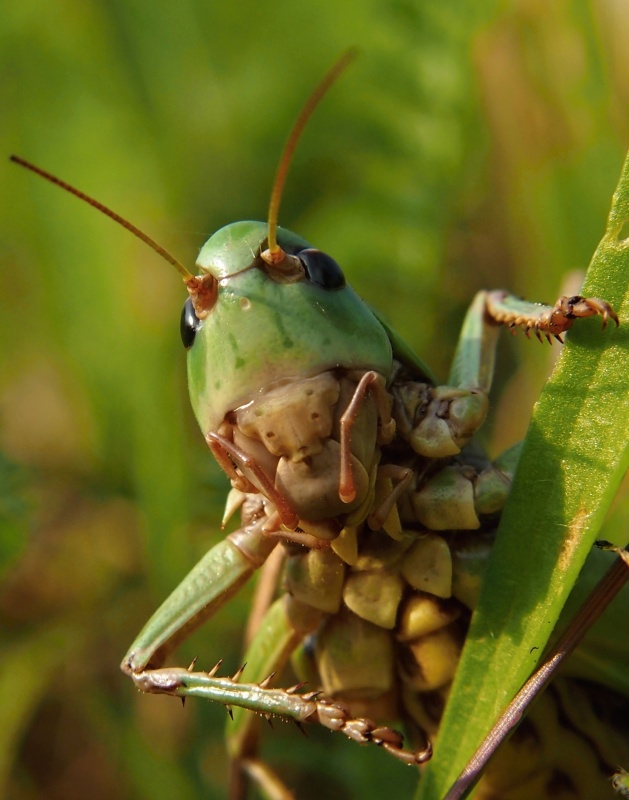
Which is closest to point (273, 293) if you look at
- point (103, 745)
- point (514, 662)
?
point (514, 662)

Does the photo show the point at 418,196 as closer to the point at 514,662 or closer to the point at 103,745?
the point at 514,662

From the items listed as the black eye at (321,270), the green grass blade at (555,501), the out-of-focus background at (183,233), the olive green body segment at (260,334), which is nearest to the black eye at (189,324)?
the olive green body segment at (260,334)

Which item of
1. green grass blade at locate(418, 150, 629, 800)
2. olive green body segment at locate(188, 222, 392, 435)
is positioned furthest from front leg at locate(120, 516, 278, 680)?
green grass blade at locate(418, 150, 629, 800)

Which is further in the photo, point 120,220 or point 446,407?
point 446,407

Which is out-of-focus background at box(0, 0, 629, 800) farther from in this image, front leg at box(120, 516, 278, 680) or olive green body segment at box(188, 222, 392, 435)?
olive green body segment at box(188, 222, 392, 435)

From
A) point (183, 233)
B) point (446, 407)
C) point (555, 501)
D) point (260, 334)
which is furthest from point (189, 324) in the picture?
point (183, 233)

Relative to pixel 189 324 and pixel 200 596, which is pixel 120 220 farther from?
pixel 200 596
